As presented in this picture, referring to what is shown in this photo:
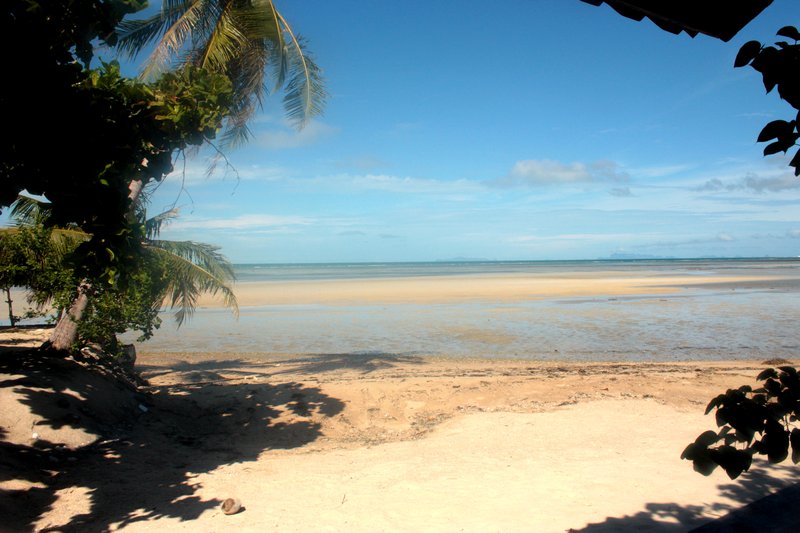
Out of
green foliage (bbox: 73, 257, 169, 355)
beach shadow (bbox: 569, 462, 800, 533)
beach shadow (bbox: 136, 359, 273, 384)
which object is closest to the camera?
beach shadow (bbox: 569, 462, 800, 533)

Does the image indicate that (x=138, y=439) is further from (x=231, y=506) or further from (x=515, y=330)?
(x=515, y=330)

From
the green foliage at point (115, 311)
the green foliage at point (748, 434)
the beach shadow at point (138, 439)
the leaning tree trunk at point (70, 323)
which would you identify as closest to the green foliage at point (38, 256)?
the leaning tree trunk at point (70, 323)

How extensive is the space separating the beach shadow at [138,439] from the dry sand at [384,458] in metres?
0.03

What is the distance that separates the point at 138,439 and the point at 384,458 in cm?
313

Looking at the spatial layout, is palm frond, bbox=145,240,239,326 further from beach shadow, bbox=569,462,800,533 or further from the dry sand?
beach shadow, bbox=569,462,800,533

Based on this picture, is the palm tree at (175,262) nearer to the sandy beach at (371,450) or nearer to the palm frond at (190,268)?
the palm frond at (190,268)

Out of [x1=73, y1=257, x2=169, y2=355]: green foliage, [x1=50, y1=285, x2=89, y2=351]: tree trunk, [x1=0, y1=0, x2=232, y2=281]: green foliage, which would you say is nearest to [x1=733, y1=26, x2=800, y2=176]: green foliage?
[x1=0, y1=0, x2=232, y2=281]: green foliage

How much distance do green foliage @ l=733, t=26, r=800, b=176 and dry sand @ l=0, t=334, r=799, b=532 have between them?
12.1 ft

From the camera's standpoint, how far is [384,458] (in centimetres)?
620

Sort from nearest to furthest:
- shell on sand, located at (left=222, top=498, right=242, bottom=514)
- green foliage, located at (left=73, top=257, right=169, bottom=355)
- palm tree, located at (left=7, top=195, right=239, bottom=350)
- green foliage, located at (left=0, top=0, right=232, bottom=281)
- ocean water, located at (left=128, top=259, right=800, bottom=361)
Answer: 1. green foliage, located at (left=0, top=0, right=232, bottom=281)
2. shell on sand, located at (left=222, top=498, right=242, bottom=514)
3. green foliage, located at (left=73, top=257, right=169, bottom=355)
4. palm tree, located at (left=7, top=195, right=239, bottom=350)
5. ocean water, located at (left=128, top=259, right=800, bottom=361)

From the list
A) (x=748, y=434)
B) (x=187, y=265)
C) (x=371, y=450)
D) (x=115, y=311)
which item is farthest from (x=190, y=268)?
(x=748, y=434)

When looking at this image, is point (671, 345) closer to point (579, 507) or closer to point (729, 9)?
point (579, 507)

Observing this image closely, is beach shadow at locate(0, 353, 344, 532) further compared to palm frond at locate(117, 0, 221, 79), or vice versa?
palm frond at locate(117, 0, 221, 79)

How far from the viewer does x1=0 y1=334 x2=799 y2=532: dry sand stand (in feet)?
15.0
